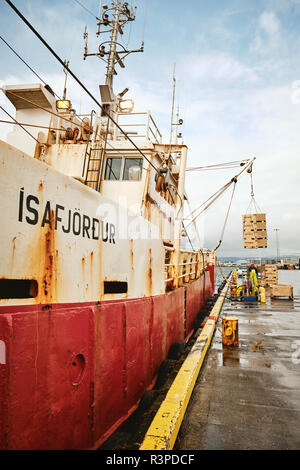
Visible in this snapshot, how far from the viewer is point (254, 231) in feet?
55.7

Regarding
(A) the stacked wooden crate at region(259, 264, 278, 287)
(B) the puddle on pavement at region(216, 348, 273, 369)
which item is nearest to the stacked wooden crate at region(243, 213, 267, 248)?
(A) the stacked wooden crate at region(259, 264, 278, 287)

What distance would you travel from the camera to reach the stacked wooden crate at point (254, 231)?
55.1 ft

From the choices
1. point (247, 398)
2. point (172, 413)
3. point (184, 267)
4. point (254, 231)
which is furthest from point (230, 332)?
point (254, 231)

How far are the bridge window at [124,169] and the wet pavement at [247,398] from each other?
4364 mm

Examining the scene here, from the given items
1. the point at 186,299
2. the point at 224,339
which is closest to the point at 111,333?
the point at 224,339

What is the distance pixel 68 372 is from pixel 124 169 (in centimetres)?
479

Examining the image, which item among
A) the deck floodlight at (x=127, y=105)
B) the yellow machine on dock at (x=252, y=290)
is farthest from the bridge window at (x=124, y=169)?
the yellow machine on dock at (x=252, y=290)

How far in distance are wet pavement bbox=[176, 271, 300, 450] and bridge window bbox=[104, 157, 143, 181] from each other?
4.36 metres

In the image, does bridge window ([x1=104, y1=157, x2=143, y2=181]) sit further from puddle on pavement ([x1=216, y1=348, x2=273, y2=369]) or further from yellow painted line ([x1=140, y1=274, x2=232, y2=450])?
puddle on pavement ([x1=216, y1=348, x2=273, y2=369])

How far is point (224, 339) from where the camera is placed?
6520 millimetres

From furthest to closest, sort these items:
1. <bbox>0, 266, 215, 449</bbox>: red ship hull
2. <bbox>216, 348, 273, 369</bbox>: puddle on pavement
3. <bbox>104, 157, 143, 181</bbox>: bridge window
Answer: <bbox>104, 157, 143, 181</bbox>: bridge window → <bbox>216, 348, 273, 369</bbox>: puddle on pavement → <bbox>0, 266, 215, 449</bbox>: red ship hull

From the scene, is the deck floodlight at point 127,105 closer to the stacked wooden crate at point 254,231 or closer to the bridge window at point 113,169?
the bridge window at point 113,169

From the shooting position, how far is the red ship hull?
2.00m

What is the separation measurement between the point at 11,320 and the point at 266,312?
1107 cm
